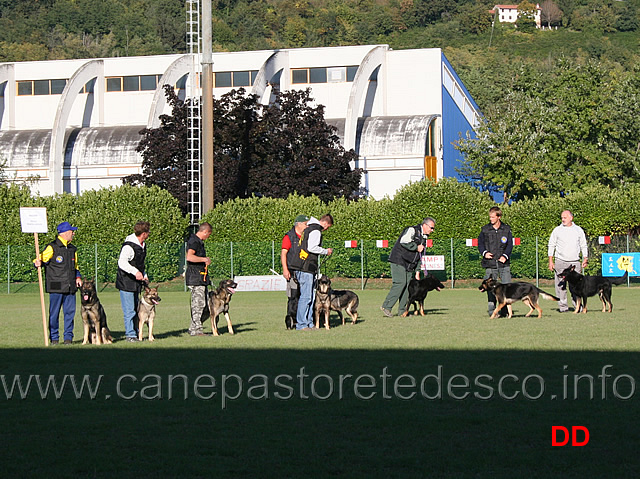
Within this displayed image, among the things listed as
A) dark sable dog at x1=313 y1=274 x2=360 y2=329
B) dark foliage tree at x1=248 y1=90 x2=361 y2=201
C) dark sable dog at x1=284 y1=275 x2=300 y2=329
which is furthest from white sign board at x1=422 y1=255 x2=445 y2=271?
dark sable dog at x1=284 y1=275 x2=300 y2=329

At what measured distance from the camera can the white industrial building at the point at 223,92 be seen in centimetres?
5528

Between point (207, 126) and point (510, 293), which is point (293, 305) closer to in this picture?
point (510, 293)

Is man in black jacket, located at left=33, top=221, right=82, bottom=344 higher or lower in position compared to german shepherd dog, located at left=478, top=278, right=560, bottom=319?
higher

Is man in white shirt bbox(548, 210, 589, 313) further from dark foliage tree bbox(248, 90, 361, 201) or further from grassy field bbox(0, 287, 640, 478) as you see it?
dark foliage tree bbox(248, 90, 361, 201)

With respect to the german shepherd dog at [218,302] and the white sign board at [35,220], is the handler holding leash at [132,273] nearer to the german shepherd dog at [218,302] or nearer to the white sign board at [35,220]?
the german shepherd dog at [218,302]

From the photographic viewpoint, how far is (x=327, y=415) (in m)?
7.95

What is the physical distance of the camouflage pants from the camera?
1507 cm

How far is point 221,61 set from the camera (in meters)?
63.1

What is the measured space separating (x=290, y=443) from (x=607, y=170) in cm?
4875

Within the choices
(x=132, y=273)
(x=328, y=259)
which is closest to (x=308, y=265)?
(x=132, y=273)

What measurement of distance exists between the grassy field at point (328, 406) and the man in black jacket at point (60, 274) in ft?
2.69

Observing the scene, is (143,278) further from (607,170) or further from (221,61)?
(221,61)

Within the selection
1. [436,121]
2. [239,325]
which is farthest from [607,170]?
[239,325]

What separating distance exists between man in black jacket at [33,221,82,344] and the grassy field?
82cm
